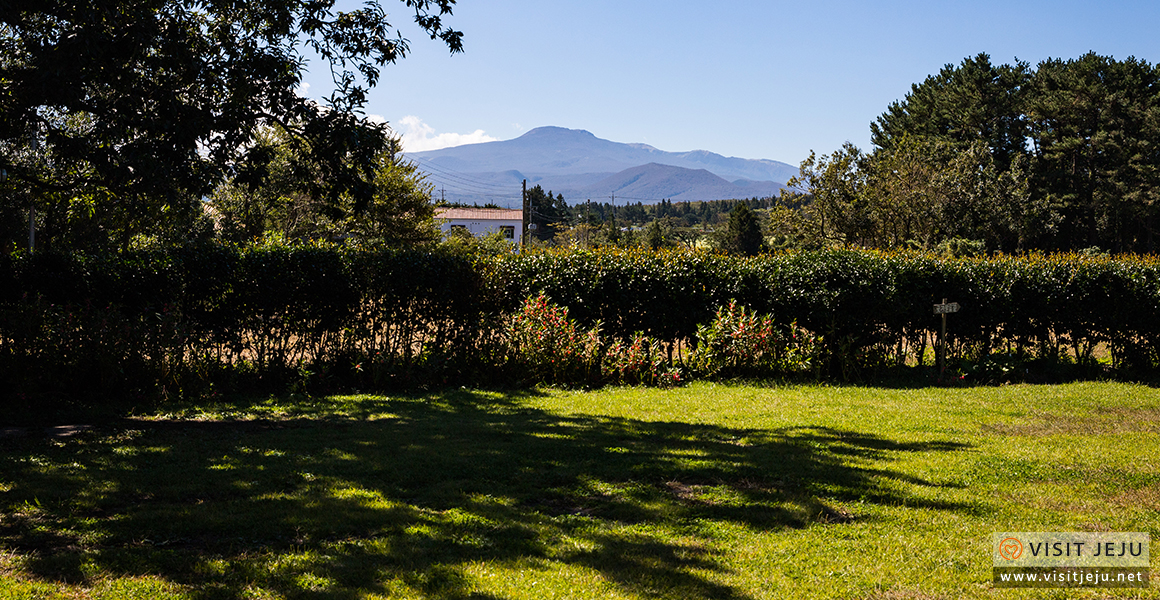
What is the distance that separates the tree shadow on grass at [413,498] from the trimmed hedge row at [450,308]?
2.04 metres

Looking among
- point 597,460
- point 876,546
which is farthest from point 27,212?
point 876,546

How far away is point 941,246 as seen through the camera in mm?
32125

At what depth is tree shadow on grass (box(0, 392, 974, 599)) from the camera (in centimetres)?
405

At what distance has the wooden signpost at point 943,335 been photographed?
11406 mm

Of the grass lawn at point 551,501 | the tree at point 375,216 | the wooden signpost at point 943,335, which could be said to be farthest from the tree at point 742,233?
the grass lawn at point 551,501

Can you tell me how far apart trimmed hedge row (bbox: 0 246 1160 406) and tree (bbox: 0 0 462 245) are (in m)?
1.63

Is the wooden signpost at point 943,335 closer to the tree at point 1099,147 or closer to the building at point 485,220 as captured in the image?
the tree at point 1099,147

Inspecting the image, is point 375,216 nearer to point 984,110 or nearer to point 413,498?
point 413,498

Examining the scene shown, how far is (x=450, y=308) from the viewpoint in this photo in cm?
1116

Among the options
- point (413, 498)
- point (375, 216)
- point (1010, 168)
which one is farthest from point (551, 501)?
point (1010, 168)

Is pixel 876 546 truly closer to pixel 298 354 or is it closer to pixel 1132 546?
pixel 1132 546

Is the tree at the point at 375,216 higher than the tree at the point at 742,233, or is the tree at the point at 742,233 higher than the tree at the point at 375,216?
the tree at the point at 742,233

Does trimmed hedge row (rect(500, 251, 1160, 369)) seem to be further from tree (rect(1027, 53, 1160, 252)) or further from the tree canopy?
tree (rect(1027, 53, 1160, 252))

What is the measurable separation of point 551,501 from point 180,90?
20.7ft
